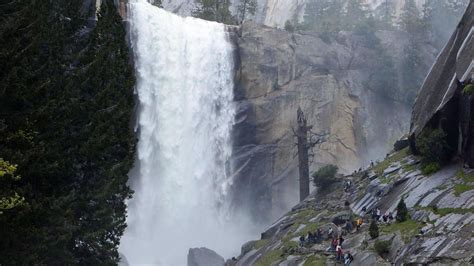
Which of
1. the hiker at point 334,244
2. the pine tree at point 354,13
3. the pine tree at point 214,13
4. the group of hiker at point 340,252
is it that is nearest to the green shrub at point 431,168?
the group of hiker at point 340,252

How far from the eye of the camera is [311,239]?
3028 cm

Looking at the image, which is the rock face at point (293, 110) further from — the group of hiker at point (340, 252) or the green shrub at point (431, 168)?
the group of hiker at point (340, 252)

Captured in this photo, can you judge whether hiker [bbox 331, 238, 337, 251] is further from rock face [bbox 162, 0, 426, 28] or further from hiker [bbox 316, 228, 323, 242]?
rock face [bbox 162, 0, 426, 28]

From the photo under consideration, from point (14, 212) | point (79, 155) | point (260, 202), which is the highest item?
point (79, 155)

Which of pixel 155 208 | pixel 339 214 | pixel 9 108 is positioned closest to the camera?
pixel 9 108

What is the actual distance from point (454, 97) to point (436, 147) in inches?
114

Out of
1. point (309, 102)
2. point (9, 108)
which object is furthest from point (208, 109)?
point (9, 108)

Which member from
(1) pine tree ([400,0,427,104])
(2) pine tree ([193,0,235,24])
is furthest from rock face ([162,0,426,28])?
(2) pine tree ([193,0,235,24])

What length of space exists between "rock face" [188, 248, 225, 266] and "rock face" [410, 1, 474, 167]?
16.7 meters

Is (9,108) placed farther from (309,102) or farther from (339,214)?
(309,102)

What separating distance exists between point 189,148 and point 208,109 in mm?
4875

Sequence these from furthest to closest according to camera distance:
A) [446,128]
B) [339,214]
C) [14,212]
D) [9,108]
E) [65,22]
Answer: [339,214] → [446,128] → [65,22] → [9,108] → [14,212]

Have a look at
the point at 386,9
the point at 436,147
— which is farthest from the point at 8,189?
the point at 386,9

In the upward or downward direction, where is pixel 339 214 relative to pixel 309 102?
downward
